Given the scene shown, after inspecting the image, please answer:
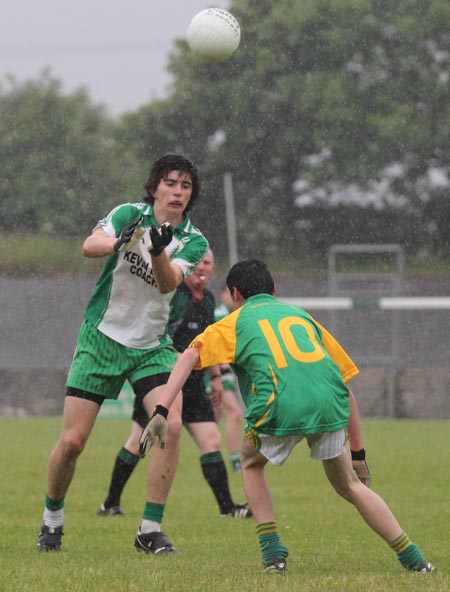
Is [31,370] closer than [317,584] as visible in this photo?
No

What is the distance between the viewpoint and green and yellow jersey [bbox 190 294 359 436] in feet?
16.5

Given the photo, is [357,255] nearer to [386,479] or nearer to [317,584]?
[386,479]

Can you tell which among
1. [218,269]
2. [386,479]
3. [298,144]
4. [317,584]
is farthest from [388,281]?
[317,584]

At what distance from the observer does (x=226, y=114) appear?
27391mm

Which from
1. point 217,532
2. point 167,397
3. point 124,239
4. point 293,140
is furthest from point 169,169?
point 293,140

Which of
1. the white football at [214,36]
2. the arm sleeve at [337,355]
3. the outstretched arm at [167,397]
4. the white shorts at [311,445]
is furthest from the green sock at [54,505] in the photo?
the white football at [214,36]

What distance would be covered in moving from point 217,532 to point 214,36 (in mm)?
3344

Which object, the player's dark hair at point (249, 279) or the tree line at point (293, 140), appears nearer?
the player's dark hair at point (249, 279)

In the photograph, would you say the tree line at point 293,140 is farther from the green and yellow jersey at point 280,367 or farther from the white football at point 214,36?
the green and yellow jersey at point 280,367

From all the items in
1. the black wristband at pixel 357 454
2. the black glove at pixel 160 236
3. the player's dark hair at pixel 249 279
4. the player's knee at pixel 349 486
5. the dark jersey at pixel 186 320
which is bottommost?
the player's knee at pixel 349 486

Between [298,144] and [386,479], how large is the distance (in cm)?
1593

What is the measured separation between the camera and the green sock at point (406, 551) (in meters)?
5.14

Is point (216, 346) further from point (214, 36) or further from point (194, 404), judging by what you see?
point (214, 36)

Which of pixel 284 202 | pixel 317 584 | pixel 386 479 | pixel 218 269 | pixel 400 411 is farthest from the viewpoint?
pixel 284 202
